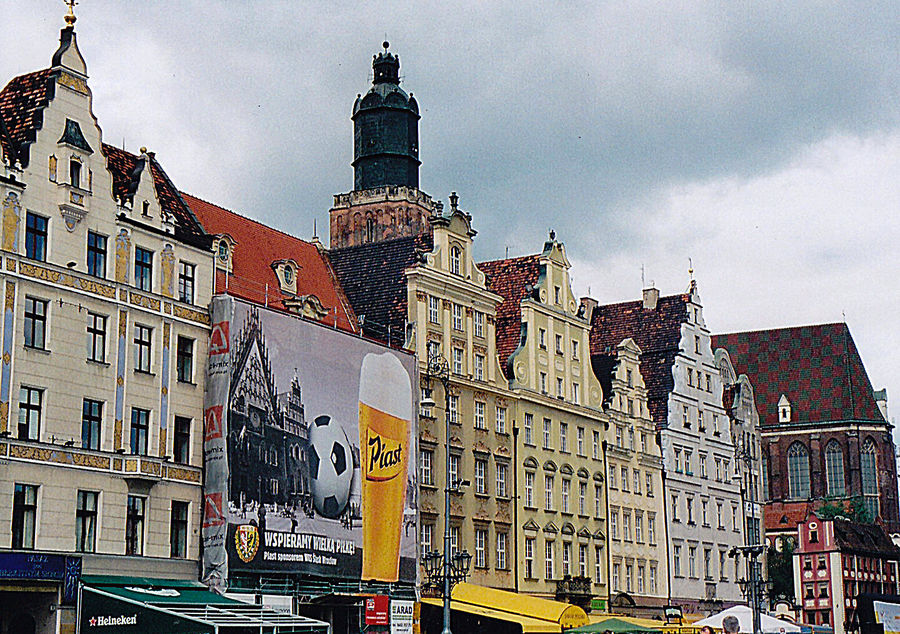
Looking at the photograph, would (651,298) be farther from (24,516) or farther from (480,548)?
(24,516)

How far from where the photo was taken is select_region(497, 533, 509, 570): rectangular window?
5788 centimetres

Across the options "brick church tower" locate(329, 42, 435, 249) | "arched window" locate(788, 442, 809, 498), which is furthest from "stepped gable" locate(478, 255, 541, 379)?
"arched window" locate(788, 442, 809, 498)

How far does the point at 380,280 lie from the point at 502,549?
12361mm

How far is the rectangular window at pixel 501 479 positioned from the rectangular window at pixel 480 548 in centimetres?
209

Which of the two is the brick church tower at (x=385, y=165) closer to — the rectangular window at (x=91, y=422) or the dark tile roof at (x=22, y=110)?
the dark tile roof at (x=22, y=110)

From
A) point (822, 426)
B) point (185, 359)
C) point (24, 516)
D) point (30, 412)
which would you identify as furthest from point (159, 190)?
point (822, 426)

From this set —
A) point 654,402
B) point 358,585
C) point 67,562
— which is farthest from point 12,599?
point 654,402

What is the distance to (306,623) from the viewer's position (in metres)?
39.6

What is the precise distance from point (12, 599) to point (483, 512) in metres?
24.0

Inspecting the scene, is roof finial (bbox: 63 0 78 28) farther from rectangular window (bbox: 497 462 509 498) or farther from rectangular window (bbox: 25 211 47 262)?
rectangular window (bbox: 497 462 509 498)

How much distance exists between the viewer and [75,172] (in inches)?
1582

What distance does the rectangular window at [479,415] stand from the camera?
190 ft

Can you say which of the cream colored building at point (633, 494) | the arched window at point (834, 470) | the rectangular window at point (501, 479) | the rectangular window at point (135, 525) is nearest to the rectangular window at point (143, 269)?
the rectangular window at point (135, 525)

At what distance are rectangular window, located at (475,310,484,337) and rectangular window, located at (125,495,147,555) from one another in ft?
70.5
